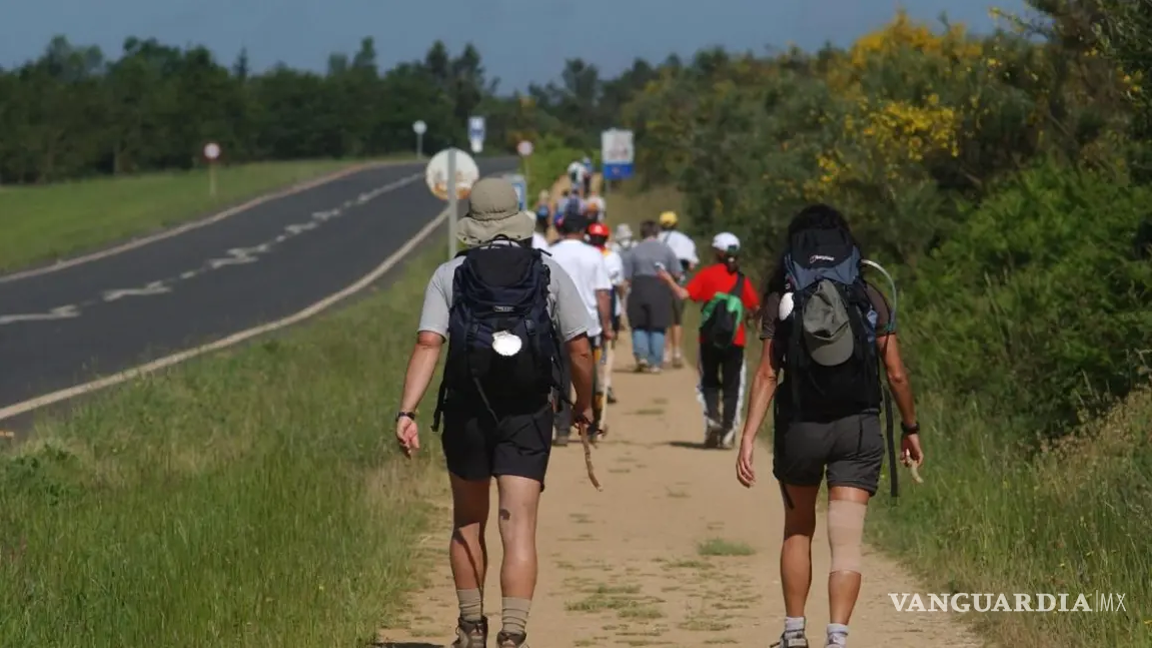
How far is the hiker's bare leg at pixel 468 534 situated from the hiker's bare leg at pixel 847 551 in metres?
1.29

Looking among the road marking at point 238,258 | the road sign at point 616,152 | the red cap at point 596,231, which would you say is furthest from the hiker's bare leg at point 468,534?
the road sign at point 616,152

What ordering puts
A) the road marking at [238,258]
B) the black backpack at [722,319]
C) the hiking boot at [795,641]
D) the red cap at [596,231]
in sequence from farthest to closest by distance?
the road marking at [238,258], the red cap at [596,231], the black backpack at [722,319], the hiking boot at [795,641]

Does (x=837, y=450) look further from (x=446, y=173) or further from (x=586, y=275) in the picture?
(x=446, y=173)

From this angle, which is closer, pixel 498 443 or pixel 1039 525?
pixel 498 443

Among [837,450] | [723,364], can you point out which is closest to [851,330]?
[837,450]

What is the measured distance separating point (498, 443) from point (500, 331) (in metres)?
0.43

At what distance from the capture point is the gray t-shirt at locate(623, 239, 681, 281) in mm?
22406

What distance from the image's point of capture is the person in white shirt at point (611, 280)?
1759 centimetres

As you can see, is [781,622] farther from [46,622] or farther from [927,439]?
[927,439]

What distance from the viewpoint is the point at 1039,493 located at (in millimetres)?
10711

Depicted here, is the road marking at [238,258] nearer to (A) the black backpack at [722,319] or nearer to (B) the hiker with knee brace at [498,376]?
(A) the black backpack at [722,319]

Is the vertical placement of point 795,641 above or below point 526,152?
above

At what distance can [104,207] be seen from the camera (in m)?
64.5

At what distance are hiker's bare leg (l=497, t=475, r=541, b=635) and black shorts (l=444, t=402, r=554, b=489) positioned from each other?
55 millimetres
